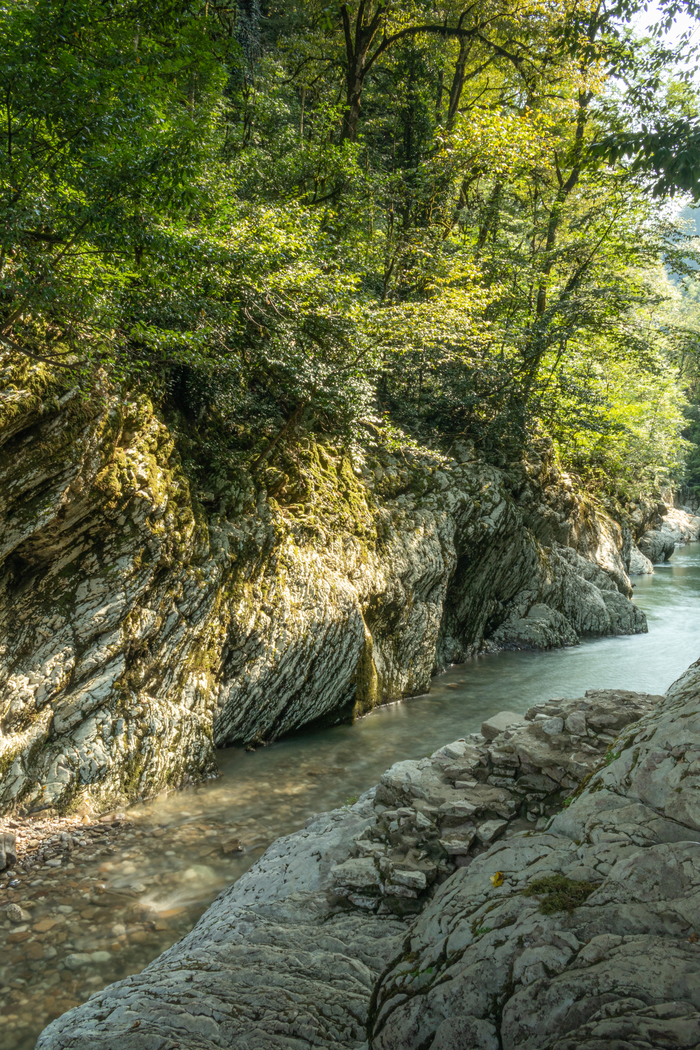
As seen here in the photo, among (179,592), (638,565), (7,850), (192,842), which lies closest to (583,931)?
(192,842)

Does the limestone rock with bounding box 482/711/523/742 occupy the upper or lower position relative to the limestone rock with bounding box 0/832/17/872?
upper

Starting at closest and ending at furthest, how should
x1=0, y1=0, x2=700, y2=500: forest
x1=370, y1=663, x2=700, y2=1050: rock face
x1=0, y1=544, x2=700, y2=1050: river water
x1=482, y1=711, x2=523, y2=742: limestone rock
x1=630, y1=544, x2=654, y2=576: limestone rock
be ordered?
x1=370, y1=663, x2=700, y2=1050: rock face → x1=0, y1=544, x2=700, y2=1050: river water → x1=0, y1=0, x2=700, y2=500: forest → x1=482, y1=711, x2=523, y2=742: limestone rock → x1=630, y1=544, x2=654, y2=576: limestone rock

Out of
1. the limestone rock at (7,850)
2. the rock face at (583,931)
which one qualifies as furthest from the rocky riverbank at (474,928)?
the limestone rock at (7,850)

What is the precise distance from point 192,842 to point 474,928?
14.3 feet

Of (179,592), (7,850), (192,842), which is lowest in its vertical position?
(192,842)

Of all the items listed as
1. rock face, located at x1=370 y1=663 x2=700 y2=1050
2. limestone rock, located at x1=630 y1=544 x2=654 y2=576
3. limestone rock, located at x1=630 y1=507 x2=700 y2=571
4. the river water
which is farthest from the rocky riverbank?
limestone rock, located at x1=630 y1=507 x2=700 y2=571

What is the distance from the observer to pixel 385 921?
4.61m

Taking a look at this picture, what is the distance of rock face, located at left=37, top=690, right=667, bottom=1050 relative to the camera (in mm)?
3141

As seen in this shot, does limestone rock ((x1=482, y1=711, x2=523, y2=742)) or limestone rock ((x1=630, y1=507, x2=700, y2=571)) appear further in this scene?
limestone rock ((x1=630, y1=507, x2=700, y2=571))

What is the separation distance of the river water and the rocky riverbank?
0.65 m

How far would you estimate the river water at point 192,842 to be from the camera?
477 cm

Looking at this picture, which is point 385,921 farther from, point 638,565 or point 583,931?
point 638,565

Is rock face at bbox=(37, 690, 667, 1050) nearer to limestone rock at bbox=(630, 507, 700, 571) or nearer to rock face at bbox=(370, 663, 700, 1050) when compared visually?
rock face at bbox=(370, 663, 700, 1050)

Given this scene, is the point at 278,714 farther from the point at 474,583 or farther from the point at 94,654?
the point at 474,583
